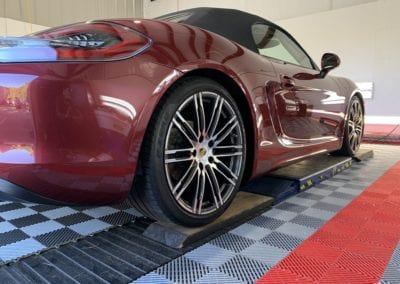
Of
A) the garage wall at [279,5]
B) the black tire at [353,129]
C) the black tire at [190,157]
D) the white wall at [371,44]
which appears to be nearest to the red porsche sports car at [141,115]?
the black tire at [190,157]

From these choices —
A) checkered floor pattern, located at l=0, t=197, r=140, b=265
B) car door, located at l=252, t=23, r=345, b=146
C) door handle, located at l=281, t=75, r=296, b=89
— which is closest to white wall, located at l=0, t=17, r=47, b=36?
checkered floor pattern, located at l=0, t=197, r=140, b=265

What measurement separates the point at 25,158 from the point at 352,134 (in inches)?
118

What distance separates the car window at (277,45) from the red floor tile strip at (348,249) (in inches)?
41.2

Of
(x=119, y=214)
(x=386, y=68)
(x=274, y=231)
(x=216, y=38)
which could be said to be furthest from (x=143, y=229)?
(x=386, y=68)

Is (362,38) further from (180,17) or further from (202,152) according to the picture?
(202,152)

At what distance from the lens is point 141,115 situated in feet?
3.74

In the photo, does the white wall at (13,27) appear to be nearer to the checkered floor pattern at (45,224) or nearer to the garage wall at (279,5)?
the garage wall at (279,5)

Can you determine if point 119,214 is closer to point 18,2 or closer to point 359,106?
point 359,106

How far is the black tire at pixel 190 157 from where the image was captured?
4.03ft

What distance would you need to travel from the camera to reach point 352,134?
321 centimetres

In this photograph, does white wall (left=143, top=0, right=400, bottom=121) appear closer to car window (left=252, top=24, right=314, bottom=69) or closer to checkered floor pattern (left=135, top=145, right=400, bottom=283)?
car window (left=252, top=24, right=314, bottom=69)

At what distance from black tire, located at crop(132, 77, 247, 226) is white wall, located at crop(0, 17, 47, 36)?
8.64 metres

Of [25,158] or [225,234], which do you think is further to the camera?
[225,234]

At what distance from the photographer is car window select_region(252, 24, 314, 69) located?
203cm
